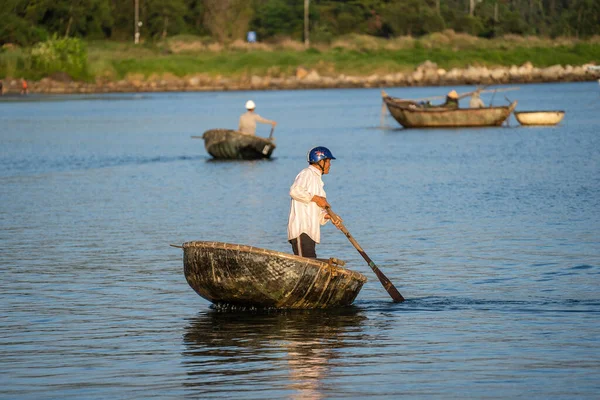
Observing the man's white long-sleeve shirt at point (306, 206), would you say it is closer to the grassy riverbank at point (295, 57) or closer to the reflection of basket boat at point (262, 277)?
the reflection of basket boat at point (262, 277)

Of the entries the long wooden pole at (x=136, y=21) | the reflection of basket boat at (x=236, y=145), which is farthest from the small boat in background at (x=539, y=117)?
the long wooden pole at (x=136, y=21)

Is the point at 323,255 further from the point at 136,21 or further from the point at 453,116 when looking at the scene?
the point at 136,21

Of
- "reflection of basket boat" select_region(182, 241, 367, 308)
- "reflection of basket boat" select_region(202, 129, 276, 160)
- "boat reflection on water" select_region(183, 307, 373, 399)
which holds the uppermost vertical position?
"reflection of basket boat" select_region(182, 241, 367, 308)

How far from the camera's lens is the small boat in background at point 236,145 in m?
35.9

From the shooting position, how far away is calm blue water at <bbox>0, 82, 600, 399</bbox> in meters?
10.5

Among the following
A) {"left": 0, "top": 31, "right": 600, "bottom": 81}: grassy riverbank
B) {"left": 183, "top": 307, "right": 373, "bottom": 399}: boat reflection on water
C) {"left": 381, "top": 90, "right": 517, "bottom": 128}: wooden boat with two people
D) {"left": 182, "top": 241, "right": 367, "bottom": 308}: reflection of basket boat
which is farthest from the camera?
{"left": 0, "top": 31, "right": 600, "bottom": 81}: grassy riverbank

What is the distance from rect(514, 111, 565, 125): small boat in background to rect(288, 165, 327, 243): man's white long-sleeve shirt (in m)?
37.6

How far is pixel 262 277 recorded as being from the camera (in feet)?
42.7

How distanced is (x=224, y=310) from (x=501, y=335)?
3322 millimetres

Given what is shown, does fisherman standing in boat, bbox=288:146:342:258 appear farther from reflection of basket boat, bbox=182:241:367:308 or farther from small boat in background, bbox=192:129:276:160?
small boat in background, bbox=192:129:276:160

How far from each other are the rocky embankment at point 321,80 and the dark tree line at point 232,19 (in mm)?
5871

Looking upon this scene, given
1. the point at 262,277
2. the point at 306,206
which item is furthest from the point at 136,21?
the point at 262,277

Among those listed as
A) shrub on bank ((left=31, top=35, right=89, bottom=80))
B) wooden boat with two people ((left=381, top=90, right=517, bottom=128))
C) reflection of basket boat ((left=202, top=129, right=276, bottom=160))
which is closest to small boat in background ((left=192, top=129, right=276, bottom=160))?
reflection of basket boat ((left=202, top=129, right=276, bottom=160))

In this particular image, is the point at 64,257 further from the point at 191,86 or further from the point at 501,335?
the point at 191,86
